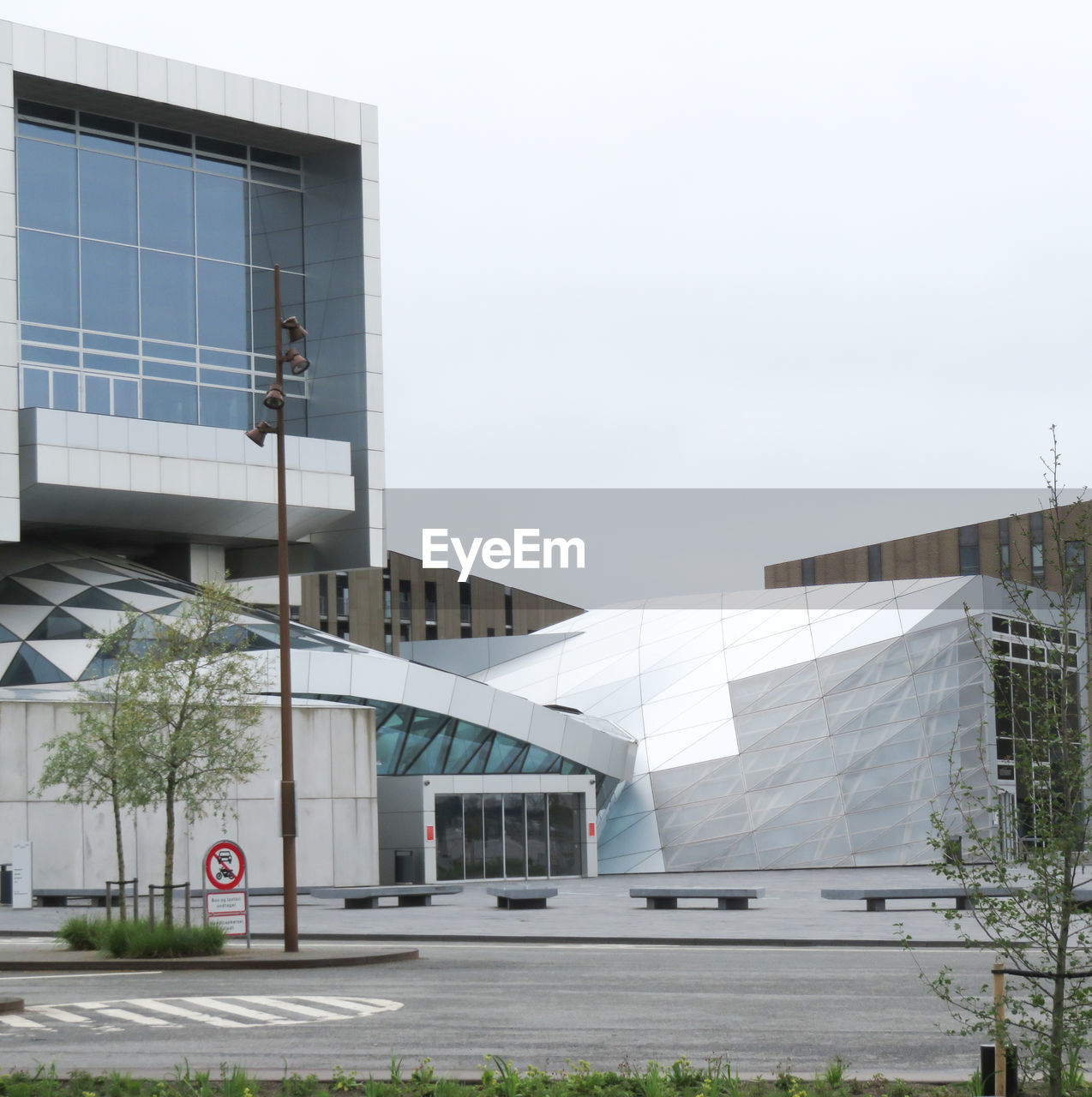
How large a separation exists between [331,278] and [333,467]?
20.8 ft

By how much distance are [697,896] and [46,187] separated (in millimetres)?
27902

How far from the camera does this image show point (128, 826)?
3859cm

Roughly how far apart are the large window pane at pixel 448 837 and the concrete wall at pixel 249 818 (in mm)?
4102

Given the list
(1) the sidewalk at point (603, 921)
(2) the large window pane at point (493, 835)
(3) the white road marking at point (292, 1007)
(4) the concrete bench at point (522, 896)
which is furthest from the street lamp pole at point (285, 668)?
(2) the large window pane at point (493, 835)

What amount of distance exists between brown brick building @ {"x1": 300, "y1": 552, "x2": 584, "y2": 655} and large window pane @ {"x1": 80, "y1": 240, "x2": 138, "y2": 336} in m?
59.0

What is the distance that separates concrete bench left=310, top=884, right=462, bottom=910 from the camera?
3425 centimetres

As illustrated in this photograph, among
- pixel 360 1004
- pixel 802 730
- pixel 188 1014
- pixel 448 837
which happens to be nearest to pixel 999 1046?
pixel 360 1004

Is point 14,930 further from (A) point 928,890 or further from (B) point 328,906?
(A) point 928,890

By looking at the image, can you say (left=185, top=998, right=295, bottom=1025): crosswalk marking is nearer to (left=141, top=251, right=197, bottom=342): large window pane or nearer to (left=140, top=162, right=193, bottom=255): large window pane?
(left=141, top=251, right=197, bottom=342): large window pane

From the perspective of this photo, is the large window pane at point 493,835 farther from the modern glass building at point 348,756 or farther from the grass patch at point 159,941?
the grass patch at point 159,941

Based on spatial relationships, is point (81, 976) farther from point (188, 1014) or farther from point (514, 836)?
point (514, 836)

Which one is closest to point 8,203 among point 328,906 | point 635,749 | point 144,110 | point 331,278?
point 144,110

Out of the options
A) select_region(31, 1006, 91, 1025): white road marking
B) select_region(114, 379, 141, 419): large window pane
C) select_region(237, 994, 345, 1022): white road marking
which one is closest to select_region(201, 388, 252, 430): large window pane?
select_region(114, 379, 141, 419): large window pane

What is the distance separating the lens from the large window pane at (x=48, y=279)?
149 ft
